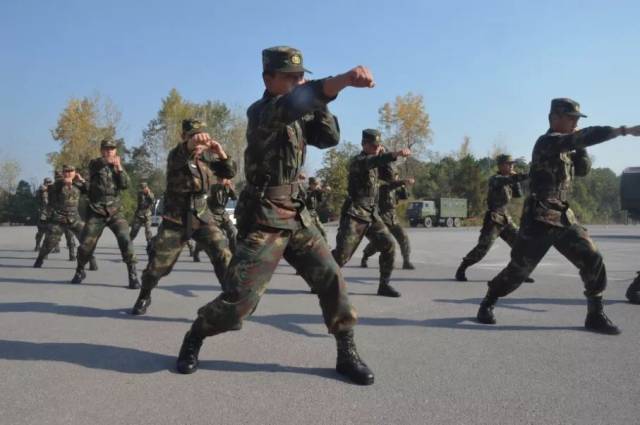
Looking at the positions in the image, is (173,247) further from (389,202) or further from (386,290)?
(389,202)

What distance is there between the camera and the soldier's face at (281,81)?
12.0 ft

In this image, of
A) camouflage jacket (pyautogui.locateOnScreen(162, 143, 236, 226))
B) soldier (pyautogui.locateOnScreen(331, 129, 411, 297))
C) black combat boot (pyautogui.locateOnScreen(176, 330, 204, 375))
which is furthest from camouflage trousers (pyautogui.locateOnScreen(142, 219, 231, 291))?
black combat boot (pyautogui.locateOnScreen(176, 330, 204, 375))

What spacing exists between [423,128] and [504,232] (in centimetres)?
4875

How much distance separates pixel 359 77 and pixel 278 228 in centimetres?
122

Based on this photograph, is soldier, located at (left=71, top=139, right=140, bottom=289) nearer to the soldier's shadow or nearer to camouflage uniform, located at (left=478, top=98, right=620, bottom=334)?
the soldier's shadow

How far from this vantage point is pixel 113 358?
14.3 feet

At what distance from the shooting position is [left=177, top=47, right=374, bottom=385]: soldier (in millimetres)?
3678

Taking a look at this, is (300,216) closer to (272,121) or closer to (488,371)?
(272,121)

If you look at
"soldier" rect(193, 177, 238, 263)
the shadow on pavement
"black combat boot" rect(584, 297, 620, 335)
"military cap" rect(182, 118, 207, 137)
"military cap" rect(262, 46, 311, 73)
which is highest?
"military cap" rect(262, 46, 311, 73)

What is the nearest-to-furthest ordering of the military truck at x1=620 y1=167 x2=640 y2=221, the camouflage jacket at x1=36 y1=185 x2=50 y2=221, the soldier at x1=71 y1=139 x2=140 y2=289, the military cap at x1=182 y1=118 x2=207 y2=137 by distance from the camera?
the military cap at x1=182 y1=118 x2=207 y2=137, the soldier at x1=71 y1=139 x2=140 y2=289, the camouflage jacket at x1=36 y1=185 x2=50 y2=221, the military truck at x1=620 y1=167 x2=640 y2=221

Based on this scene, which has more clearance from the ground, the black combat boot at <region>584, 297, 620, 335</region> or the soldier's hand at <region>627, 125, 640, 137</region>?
the soldier's hand at <region>627, 125, 640, 137</region>

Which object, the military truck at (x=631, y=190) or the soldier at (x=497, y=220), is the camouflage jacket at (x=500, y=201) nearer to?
the soldier at (x=497, y=220)

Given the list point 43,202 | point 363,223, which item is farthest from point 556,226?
point 43,202

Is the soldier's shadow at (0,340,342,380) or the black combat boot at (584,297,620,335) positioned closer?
the soldier's shadow at (0,340,342,380)
